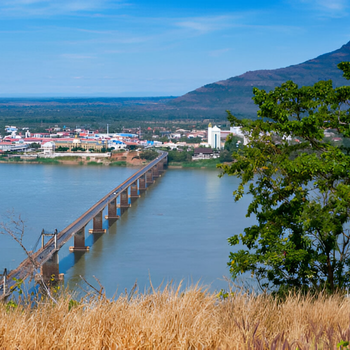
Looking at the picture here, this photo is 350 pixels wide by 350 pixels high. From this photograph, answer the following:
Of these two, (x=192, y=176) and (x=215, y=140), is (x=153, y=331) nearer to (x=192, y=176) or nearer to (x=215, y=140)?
(x=192, y=176)

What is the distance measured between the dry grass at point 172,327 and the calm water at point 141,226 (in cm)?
191

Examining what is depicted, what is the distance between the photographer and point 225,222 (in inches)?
541

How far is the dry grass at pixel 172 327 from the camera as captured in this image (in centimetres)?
152

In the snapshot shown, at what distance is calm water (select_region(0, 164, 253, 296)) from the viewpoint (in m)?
9.42

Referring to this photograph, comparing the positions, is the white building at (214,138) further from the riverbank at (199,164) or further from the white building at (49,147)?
the white building at (49,147)

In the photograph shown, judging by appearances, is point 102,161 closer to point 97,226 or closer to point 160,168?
point 160,168

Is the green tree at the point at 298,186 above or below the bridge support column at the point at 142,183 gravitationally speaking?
above

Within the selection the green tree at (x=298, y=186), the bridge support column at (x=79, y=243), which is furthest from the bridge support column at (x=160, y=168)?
the green tree at (x=298, y=186)

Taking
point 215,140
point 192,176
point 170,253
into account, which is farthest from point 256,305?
point 215,140

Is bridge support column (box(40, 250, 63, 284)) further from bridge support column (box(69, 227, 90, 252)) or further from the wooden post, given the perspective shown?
bridge support column (box(69, 227, 90, 252))

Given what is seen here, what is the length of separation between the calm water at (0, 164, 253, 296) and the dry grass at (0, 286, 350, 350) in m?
1.91

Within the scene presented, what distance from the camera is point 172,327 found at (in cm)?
161

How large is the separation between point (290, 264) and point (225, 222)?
9.14 meters

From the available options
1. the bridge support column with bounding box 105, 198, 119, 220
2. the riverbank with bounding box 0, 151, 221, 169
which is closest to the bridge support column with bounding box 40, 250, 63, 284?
the bridge support column with bounding box 105, 198, 119, 220
